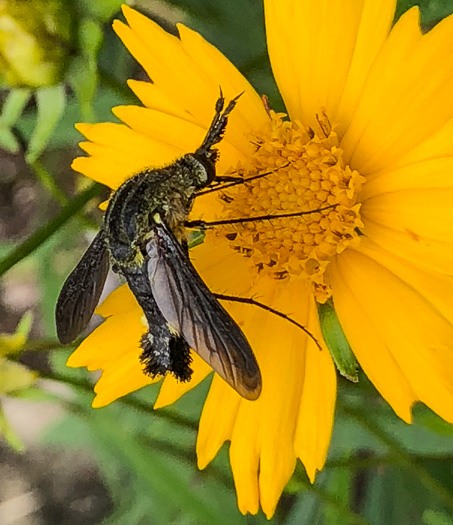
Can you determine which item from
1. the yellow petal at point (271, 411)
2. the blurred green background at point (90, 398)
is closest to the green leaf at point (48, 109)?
the blurred green background at point (90, 398)

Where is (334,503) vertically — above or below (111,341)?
below

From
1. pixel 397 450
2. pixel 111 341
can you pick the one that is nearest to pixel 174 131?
pixel 111 341

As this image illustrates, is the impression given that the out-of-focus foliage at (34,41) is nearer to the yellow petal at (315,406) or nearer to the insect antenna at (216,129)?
the insect antenna at (216,129)

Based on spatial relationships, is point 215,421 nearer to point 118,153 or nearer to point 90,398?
point 118,153

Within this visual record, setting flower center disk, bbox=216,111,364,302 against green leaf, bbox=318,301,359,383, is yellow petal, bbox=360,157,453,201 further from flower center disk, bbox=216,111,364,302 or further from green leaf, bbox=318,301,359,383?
green leaf, bbox=318,301,359,383

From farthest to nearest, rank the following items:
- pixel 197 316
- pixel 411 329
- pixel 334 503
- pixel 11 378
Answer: pixel 334 503 < pixel 11 378 < pixel 411 329 < pixel 197 316

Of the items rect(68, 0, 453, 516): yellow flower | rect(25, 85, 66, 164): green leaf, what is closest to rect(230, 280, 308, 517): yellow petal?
rect(68, 0, 453, 516): yellow flower
